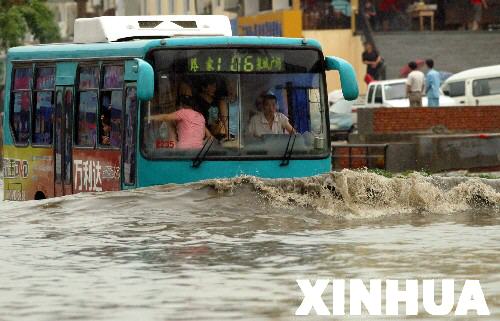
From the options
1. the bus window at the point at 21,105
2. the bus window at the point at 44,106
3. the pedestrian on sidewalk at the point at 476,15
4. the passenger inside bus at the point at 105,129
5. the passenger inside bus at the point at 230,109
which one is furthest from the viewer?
the pedestrian on sidewalk at the point at 476,15

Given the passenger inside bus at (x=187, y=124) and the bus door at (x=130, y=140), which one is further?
the bus door at (x=130, y=140)

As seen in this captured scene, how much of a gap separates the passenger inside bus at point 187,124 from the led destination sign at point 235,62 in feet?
1.43

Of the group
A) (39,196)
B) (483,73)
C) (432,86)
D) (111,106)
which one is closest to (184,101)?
(111,106)

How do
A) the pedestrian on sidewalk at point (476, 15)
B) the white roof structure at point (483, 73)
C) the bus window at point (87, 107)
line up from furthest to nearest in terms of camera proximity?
the pedestrian on sidewalk at point (476, 15) < the white roof structure at point (483, 73) < the bus window at point (87, 107)

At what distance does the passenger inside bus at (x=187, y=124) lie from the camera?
69.2 ft

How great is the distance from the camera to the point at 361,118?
121ft

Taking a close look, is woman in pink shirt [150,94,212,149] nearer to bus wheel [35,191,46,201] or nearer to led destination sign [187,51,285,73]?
led destination sign [187,51,285,73]

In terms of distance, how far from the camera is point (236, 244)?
17312mm

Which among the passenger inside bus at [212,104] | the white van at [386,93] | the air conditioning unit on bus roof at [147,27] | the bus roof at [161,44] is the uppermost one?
the air conditioning unit on bus roof at [147,27]

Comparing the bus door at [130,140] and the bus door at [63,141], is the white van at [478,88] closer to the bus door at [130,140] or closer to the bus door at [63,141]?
the bus door at [63,141]

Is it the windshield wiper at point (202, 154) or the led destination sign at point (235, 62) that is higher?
the led destination sign at point (235, 62)

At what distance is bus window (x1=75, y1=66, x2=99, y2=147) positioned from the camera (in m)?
22.5

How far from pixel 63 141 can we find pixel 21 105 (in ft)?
6.51

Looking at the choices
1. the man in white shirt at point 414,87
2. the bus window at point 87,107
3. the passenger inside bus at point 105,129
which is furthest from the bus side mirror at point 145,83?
the man in white shirt at point 414,87
